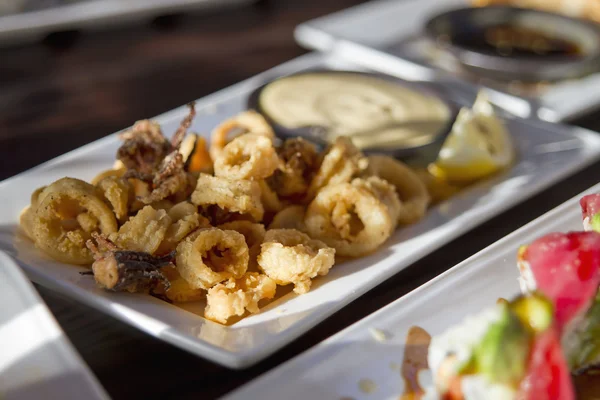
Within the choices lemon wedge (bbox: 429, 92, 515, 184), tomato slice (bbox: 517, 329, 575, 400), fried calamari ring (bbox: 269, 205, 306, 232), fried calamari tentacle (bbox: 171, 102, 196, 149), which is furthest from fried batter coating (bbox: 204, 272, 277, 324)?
lemon wedge (bbox: 429, 92, 515, 184)

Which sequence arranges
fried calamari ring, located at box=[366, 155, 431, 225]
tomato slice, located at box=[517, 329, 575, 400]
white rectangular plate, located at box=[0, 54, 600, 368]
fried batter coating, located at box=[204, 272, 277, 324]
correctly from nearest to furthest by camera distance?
tomato slice, located at box=[517, 329, 575, 400] < white rectangular plate, located at box=[0, 54, 600, 368] < fried batter coating, located at box=[204, 272, 277, 324] < fried calamari ring, located at box=[366, 155, 431, 225]

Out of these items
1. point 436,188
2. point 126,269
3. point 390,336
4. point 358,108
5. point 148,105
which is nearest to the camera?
point 390,336

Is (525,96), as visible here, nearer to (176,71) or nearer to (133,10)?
(176,71)

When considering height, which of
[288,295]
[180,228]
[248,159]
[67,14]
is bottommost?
[288,295]

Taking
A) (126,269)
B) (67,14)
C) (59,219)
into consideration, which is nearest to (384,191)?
(126,269)

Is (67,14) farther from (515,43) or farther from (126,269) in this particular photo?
(126,269)

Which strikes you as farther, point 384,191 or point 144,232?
point 384,191

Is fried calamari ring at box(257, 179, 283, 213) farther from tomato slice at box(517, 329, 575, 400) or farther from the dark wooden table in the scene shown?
tomato slice at box(517, 329, 575, 400)
